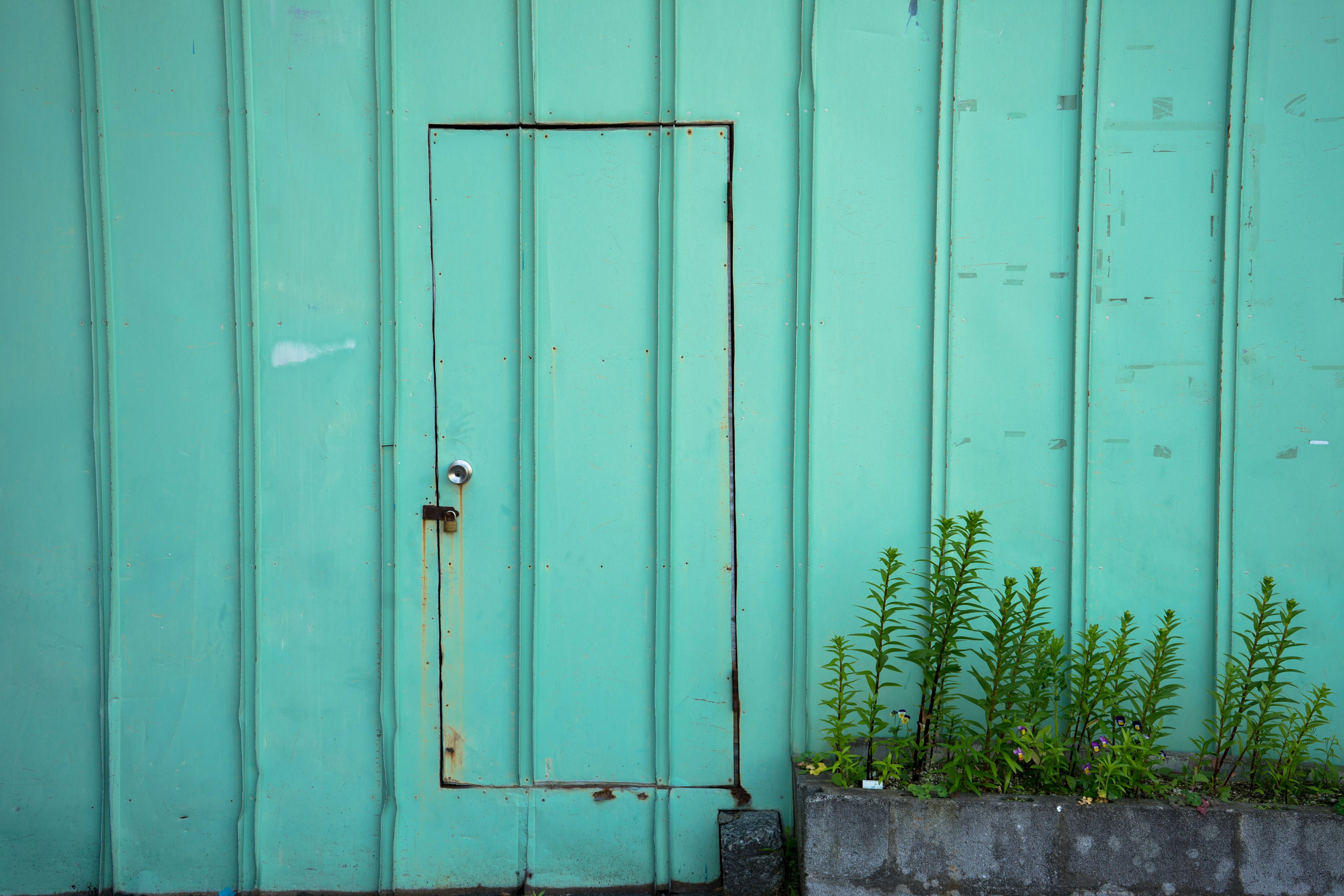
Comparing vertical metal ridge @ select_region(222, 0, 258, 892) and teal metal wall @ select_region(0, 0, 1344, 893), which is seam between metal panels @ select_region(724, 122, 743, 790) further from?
vertical metal ridge @ select_region(222, 0, 258, 892)

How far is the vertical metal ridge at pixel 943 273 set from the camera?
239cm

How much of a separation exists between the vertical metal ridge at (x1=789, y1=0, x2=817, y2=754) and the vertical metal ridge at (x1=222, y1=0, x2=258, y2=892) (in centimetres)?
191

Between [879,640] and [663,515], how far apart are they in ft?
2.73

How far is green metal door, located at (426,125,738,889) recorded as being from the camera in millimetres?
2469

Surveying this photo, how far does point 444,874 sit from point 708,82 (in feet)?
9.72

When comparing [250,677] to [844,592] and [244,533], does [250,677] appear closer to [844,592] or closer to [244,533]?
[244,533]

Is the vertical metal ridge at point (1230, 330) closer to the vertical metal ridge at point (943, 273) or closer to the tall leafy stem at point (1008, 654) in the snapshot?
the tall leafy stem at point (1008, 654)

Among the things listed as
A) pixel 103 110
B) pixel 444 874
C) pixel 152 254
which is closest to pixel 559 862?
pixel 444 874

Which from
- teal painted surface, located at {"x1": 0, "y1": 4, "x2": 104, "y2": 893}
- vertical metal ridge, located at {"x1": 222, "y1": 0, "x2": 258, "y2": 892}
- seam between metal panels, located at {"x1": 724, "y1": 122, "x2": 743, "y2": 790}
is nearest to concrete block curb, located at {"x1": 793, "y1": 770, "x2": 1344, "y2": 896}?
seam between metal panels, located at {"x1": 724, "y1": 122, "x2": 743, "y2": 790}

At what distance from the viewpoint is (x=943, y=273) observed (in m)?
2.43

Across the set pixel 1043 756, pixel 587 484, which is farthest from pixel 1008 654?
pixel 587 484

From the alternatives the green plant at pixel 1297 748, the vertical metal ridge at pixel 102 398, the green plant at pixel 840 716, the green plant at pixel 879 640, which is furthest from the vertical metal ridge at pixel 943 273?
the vertical metal ridge at pixel 102 398

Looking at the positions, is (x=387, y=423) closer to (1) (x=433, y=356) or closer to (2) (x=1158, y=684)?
(1) (x=433, y=356)

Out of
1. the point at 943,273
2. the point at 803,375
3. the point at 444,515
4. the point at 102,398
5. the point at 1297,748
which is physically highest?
the point at 943,273
